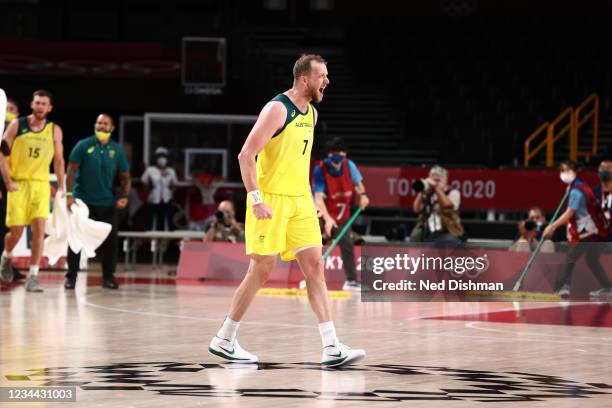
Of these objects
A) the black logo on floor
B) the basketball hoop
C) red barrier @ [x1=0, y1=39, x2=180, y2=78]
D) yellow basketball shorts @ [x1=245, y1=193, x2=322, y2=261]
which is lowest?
the black logo on floor

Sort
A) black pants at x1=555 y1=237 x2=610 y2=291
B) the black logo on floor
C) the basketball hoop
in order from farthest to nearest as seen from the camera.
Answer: the basketball hoop, black pants at x1=555 y1=237 x2=610 y2=291, the black logo on floor

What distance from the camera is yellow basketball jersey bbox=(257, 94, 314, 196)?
9977mm

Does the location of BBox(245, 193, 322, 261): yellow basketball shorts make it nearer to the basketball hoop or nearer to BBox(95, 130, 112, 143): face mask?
BBox(95, 130, 112, 143): face mask

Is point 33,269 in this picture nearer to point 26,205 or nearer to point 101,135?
point 26,205

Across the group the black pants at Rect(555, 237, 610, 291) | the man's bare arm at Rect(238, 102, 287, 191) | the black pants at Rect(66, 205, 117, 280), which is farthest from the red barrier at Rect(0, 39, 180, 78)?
the man's bare arm at Rect(238, 102, 287, 191)

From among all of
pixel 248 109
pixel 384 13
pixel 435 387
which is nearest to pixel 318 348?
pixel 435 387

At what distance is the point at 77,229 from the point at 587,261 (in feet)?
20.8

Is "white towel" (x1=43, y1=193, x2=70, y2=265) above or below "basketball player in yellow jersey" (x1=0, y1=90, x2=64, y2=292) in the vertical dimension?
below

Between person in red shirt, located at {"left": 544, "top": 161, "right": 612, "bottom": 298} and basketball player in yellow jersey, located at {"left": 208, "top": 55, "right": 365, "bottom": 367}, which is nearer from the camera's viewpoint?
basketball player in yellow jersey, located at {"left": 208, "top": 55, "right": 365, "bottom": 367}

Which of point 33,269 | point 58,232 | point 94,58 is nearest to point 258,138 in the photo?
point 33,269

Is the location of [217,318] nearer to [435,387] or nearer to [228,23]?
[435,387]

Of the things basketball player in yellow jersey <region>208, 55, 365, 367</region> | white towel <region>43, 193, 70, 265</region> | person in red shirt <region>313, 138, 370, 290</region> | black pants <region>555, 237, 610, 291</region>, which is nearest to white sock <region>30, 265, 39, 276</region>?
white towel <region>43, 193, 70, 265</region>

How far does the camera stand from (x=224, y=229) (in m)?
20.6

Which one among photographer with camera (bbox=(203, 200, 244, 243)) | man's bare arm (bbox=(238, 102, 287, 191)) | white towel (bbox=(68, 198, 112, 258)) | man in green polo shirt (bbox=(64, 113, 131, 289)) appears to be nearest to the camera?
man's bare arm (bbox=(238, 102, 287, 191))
